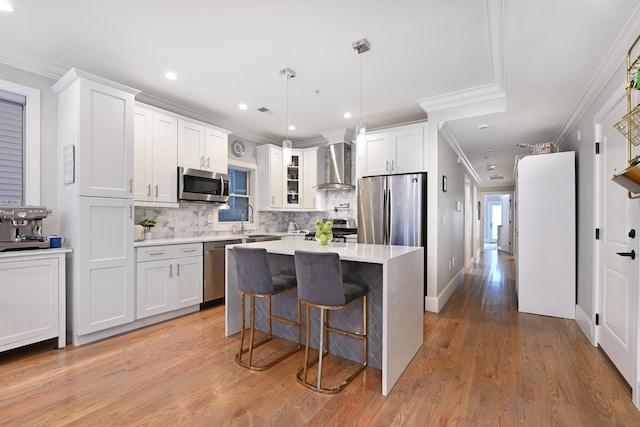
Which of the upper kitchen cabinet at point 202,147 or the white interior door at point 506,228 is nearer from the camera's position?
the upper kitchen cabinet at point 202,147

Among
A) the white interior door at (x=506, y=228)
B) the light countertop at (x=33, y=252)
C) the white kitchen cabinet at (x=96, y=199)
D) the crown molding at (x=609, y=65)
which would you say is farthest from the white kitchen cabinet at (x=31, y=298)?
the white interior door at (x=506, y=228)

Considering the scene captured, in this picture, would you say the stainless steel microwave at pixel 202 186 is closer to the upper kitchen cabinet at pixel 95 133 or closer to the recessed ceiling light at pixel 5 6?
the upper kitchen cabinet at pixel 95 133

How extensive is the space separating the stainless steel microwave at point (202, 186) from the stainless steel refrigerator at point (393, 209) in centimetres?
194

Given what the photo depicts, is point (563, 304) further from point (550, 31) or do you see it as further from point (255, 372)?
point (255, 372)

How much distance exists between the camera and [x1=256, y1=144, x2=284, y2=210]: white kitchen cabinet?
5098 mm

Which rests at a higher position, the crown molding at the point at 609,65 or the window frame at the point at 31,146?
the crown molding at the point at 609,65

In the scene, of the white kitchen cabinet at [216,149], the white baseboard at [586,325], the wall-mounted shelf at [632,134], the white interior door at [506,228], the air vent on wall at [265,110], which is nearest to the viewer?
the wall-mounted shelf at [632,134]

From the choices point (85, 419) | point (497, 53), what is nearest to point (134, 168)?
point (85, 419)

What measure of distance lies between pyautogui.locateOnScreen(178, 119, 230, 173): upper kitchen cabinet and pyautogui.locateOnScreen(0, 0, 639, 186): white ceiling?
323 mm

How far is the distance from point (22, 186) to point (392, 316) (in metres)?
3.47

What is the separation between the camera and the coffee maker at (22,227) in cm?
247

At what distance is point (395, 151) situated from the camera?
4.13m

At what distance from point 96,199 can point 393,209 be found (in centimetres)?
326

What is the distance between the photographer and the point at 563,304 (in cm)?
353
